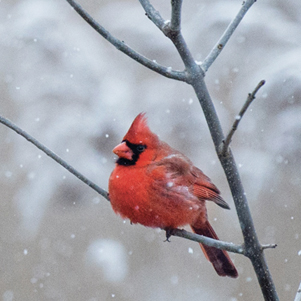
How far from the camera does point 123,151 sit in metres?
1.96

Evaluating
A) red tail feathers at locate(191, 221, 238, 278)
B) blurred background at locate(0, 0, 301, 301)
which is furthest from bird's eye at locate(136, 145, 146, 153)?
blurred background at locate(0, 0, 301, 301)

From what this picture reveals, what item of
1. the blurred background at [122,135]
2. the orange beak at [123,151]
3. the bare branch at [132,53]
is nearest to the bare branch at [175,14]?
the bare branch at [132,53]

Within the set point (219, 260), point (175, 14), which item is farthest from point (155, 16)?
point (219, 260)

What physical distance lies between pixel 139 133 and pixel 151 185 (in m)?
0.21

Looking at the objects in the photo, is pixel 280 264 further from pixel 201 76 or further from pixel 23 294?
pixel 201 76

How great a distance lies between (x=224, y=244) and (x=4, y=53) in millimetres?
3101

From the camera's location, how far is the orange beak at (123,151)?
76.4 inches

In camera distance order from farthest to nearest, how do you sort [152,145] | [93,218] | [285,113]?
[93,218] < [285,113] < [152,145]

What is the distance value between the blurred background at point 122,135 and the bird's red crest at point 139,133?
5.26ft

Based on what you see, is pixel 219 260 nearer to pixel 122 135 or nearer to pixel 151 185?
pixel 151 185

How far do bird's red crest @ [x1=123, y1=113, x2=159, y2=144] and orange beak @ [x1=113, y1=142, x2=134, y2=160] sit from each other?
0.12ft

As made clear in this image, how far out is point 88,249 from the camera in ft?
13.8

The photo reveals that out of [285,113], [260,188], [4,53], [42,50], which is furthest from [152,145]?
[4,53]

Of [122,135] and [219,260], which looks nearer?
[219,260]
